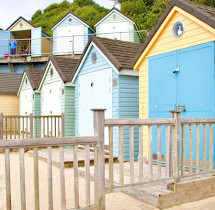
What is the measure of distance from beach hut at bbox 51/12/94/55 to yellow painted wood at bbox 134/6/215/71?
16395 mm

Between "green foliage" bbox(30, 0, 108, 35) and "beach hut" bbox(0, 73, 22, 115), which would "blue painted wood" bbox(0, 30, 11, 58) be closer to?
"beach hut" bbox(0, 73, 22, 115)

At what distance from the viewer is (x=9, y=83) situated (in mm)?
19578

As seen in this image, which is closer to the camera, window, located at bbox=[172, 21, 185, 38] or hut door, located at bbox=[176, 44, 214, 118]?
hut door, located at bbox=[176, 44, 214, 118]

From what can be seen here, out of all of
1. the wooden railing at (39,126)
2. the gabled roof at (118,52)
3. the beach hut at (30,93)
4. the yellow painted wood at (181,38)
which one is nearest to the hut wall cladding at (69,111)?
the wooden railing at (39,126)

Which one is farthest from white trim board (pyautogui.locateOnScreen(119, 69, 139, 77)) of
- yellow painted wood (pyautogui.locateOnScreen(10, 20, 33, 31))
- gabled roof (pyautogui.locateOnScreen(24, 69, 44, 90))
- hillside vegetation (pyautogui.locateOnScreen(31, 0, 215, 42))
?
yellow painted wood (pyautogui.locateOnScreen(10, 20, 33, 31))

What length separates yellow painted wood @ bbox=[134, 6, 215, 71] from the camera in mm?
6117

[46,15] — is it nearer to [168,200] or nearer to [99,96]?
[99,96]

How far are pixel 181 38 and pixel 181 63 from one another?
1.83 feet

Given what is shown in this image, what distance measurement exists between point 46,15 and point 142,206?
47557 mm

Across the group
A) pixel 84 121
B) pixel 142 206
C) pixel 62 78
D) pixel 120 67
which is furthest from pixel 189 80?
pixel 62 78

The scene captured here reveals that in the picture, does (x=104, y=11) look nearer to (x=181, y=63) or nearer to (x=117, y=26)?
(x=117, y=26)

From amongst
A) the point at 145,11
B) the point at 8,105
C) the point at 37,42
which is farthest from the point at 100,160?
the point at 145,11

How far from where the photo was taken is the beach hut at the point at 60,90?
1117 cm

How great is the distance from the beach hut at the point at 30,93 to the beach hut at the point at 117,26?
8711mm
